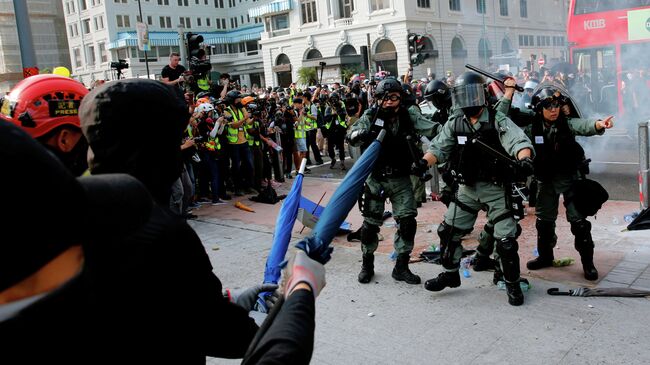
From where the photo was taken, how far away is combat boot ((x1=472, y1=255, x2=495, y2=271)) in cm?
579

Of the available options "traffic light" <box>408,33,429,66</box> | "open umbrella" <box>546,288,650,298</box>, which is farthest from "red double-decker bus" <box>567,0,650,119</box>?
"open umbrella" <box>546,288,650,298</box>

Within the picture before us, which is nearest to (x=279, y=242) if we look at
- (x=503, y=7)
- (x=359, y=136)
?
(x=359, y=136)

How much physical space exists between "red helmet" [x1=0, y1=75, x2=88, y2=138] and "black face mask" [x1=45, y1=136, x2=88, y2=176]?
9 centimetres

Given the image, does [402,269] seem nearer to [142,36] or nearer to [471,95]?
[471,95]

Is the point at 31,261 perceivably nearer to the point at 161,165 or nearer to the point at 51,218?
the point at 51,218

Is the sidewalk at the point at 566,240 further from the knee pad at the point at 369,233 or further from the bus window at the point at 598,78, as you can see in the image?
the bus window at the point at 598,78

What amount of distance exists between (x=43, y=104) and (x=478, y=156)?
368 centimetres

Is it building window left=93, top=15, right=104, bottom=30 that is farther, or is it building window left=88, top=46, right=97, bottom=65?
building window left=88, top=46, right=97, bottom=65

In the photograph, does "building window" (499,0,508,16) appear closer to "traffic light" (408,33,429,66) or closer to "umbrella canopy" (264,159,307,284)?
"traffic light" (408,33,429,66)

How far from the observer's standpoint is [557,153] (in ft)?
18.0

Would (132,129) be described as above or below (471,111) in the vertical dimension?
above

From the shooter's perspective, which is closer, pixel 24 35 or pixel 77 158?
pixel 77 158

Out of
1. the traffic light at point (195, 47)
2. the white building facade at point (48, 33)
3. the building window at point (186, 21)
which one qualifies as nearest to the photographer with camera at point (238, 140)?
the traffic light at point (195, 47)

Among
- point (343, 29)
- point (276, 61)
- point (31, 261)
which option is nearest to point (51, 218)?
point (31, 261)
